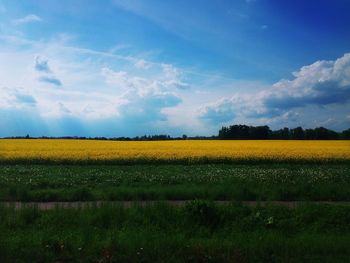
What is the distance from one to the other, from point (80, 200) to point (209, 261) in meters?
8.52

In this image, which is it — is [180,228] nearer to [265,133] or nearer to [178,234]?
[178,234]

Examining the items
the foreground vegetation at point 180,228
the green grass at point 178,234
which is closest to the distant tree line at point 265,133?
the foreground vegetation at point 180,228

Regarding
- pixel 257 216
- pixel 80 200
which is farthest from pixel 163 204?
pixel 80 200

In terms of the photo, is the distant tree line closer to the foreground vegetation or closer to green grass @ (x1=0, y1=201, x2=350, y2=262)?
the foreground vegetation

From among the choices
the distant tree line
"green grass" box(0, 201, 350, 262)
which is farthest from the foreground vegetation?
the distant tree line

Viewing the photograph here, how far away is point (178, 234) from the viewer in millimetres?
9320

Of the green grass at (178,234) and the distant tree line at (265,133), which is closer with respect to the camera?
the green grass at (178,234)

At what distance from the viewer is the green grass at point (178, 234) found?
305 inches

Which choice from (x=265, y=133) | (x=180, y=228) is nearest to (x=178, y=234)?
(x=180, y=228)

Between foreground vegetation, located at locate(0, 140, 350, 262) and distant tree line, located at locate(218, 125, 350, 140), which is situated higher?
distant tree line, located at locate(218, 125, 350, 140)

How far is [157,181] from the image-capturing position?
67.0 feet

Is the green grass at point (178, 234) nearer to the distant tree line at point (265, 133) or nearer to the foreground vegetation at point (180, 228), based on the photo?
the foreground vegetation at point (180, 228)

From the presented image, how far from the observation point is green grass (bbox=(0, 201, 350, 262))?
25.4ft

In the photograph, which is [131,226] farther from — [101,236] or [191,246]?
[191,246]
